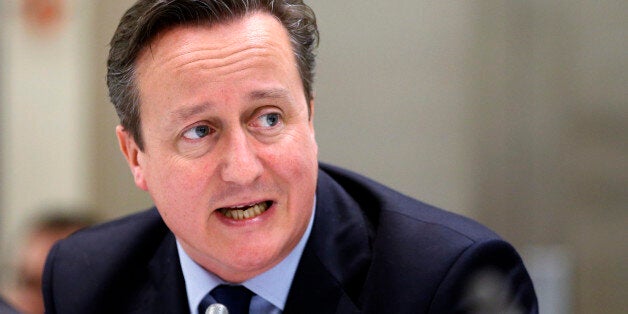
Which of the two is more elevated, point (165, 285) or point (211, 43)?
point (211, 43)

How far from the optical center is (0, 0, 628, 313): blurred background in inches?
135

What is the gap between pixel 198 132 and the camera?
1.85 metres

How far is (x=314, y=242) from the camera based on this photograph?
208 centimetres

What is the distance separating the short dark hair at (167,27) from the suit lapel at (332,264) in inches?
11.6

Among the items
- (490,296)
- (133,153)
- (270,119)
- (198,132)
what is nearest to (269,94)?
(270,119)

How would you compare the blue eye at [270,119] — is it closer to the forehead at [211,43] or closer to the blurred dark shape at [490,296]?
the forehead at [211,43]

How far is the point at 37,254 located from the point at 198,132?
2.14 metres

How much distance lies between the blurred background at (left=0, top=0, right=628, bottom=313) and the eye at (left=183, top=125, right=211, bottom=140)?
5.43 feet

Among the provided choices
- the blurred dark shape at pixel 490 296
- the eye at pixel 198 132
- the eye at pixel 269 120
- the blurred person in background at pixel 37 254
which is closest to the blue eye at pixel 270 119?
the eye at pixel 269 120

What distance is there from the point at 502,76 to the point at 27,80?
2.39m

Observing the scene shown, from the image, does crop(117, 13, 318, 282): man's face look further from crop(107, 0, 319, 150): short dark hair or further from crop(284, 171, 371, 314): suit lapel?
crop(284, 171, 371, 314): suit lapel

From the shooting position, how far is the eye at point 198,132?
1845mm

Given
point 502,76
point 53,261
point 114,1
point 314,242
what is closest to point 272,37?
point 314,242

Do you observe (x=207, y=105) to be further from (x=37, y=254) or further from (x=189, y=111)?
(x=37, y=254)
